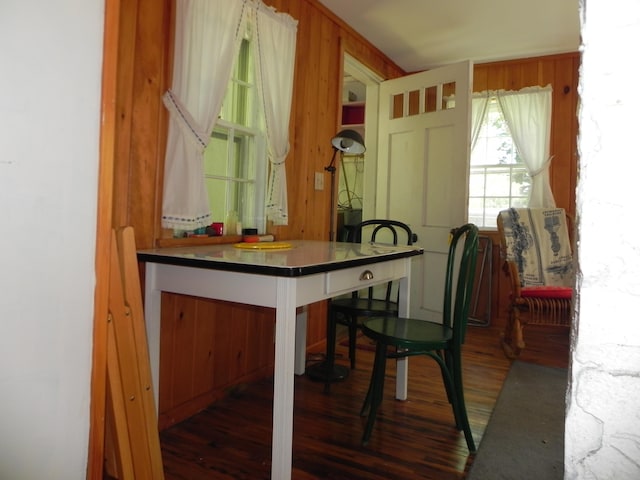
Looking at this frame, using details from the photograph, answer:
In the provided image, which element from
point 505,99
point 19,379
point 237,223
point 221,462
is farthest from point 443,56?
point 19,379

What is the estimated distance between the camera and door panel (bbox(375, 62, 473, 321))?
3.36 meters

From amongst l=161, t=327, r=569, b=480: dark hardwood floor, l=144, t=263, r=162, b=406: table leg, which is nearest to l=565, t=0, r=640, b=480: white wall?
l=161, t=327, r=569, b=480: dark hardwood floor

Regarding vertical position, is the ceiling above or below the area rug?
above

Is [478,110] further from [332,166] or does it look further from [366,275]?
[366,275]

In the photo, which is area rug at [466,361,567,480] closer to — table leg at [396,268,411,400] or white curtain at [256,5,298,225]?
table leg at [396,268,411,400]

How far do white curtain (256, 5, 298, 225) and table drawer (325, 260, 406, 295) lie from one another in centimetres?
77

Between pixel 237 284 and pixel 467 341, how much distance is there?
2.53 m

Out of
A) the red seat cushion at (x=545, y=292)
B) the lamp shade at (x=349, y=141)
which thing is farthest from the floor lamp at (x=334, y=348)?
the red seat cushion at (x=545, y=292)

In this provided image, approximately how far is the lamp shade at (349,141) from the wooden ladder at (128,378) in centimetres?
155

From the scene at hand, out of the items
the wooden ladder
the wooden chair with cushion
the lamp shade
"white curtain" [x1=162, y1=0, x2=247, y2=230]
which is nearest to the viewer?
the wooden ladder

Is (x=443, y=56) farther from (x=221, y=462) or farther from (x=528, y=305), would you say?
(x=221, y=462)

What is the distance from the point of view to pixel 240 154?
8.00 feet

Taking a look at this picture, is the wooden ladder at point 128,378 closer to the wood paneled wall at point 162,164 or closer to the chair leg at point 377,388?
Result: the wood paneled wall at point 162,164

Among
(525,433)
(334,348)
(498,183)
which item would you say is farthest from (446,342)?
(498,183)
